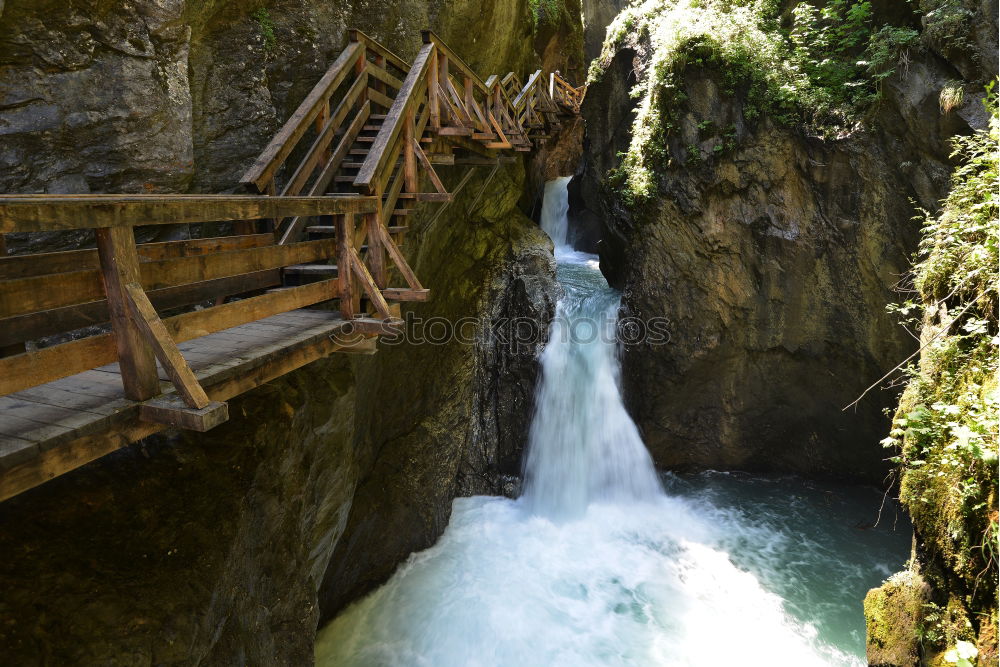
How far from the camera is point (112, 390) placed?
2982 millimetres

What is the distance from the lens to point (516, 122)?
10.5 meters

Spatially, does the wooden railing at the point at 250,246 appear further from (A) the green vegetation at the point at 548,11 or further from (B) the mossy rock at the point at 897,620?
(A) the green vegetation at the point at 548,11

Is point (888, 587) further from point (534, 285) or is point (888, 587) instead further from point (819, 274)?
point (534, 285)

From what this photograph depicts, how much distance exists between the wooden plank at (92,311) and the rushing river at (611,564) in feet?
16.7

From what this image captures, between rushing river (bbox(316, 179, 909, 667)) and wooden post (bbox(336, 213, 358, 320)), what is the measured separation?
514 centimetres

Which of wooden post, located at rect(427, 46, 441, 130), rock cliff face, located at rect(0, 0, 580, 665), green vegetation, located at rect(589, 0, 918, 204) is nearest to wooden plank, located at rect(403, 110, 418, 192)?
wooden post, located at rect(427, 46, 441, 130)

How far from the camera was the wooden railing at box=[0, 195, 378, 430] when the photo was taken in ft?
8.16

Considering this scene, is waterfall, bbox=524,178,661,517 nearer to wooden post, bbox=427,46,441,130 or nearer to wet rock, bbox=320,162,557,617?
wet rock, bbox=320,162,557,617

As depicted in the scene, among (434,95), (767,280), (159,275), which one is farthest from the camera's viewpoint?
(767,280)

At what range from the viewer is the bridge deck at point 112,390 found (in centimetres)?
245

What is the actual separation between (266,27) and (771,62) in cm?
837

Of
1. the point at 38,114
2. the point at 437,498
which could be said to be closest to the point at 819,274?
the point at 437,498

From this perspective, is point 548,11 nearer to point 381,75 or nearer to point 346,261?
point 381,75

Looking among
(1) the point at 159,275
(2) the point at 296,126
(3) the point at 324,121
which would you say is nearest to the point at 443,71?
(3) the point at 324,121
